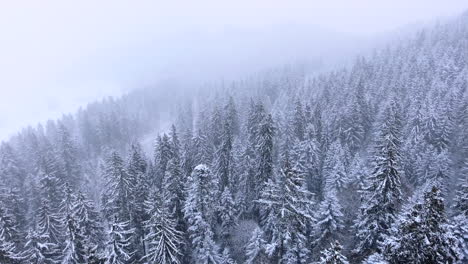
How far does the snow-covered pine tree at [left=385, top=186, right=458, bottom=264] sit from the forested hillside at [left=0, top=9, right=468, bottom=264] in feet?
0.18

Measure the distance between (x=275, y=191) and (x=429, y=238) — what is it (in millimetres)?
14495

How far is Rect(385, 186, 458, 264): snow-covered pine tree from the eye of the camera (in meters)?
14.1

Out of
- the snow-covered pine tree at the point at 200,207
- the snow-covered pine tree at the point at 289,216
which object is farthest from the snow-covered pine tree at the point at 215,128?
the snow-covered pine tree at the point at 289,216

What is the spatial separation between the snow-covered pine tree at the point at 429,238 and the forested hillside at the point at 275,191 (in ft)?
0.18

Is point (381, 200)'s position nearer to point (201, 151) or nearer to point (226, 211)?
point (226, 211)

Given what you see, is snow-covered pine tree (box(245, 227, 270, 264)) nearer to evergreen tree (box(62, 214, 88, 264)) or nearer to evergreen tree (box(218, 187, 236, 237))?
evergreen tree (box(218, 187, 236, 237))

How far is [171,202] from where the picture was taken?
3669 centimetres

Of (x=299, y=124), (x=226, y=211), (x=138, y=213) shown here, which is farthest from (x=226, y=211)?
(x=299, y=124)

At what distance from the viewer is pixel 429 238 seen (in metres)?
14.2

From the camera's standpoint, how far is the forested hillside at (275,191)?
24797 millimetres

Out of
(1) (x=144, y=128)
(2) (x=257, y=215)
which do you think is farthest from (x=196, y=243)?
(1) (x=144, y=128)

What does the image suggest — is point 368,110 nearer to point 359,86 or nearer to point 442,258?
point 359,86

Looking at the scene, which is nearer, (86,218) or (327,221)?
(327,221)

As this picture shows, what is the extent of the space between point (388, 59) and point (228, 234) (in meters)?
100
